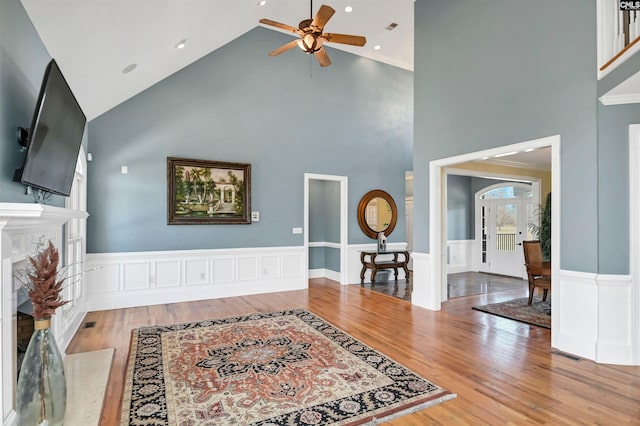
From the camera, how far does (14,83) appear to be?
2186 millimetres

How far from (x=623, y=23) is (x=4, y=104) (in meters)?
4.85

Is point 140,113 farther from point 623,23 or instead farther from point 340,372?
point 623,23

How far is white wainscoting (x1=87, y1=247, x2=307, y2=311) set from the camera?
5023mm

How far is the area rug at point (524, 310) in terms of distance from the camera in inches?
177

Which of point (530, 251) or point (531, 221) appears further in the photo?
point (531, 221)

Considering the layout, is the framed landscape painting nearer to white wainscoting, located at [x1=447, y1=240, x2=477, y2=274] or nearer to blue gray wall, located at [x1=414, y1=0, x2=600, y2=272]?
blue gray wall, located at [x1=414, y1=0, x2=600, y2=272]

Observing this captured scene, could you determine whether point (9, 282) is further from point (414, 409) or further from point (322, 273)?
point (322, 273)

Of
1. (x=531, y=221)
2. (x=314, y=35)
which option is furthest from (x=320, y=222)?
(x=531, y=221)

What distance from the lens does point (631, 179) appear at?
3154 mm

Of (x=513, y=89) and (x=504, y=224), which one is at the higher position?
(x=513, y=89)

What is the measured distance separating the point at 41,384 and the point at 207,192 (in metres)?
3.87

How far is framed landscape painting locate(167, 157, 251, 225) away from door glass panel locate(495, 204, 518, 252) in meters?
6.18

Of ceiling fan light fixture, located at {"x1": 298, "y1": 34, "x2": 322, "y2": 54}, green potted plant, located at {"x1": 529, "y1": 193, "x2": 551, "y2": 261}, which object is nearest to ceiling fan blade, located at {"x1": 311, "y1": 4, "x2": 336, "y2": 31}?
ceiling fan light fixture, located at {"x1": 298, "y1": 34, "x2": 322, "y2": 54}

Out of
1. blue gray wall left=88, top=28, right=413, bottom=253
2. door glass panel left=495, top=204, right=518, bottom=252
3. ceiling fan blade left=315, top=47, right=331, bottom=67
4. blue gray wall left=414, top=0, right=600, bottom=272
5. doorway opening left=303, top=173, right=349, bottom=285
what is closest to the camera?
blue gray wall left=414, top=0, right=600, bottom=272
